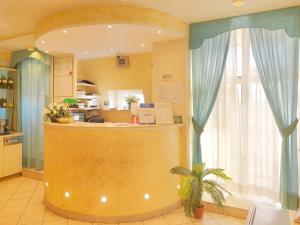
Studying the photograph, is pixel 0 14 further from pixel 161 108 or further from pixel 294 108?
pixel 294 108

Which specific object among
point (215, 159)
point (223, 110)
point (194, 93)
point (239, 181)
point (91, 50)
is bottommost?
point (239, 181)

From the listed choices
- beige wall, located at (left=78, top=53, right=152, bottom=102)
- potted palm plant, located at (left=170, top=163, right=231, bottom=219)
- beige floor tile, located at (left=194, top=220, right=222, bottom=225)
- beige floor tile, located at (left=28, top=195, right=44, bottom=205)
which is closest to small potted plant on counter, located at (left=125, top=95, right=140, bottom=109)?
beige wall, located at (left=78, top=53, right=152, bottom=102)

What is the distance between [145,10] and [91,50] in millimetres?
1656

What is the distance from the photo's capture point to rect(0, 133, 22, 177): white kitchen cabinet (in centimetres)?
468

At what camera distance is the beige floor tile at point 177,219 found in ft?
10.3

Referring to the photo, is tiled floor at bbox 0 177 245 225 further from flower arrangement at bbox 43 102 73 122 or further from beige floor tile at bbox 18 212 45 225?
flower arrangement at bbox 43 102 73 122

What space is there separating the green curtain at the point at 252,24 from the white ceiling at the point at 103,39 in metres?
0.31

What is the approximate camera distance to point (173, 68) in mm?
3736

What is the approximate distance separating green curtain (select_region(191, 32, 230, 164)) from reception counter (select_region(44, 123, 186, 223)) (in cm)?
56

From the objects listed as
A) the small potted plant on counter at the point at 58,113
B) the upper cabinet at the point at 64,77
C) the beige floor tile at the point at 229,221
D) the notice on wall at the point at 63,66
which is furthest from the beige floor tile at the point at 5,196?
the beige floor tile at the point at 229,221

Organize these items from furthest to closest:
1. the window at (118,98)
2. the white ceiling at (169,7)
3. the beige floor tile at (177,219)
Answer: the window at (118,98), the beige floor tile at (177,219), the white ceiling at (169,7)

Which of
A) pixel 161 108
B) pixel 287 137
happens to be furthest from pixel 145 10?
pixel 287 137

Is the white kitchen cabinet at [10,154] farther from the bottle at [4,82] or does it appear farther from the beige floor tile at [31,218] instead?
the beige floor tile at [31,218]

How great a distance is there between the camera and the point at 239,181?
3430 mm
